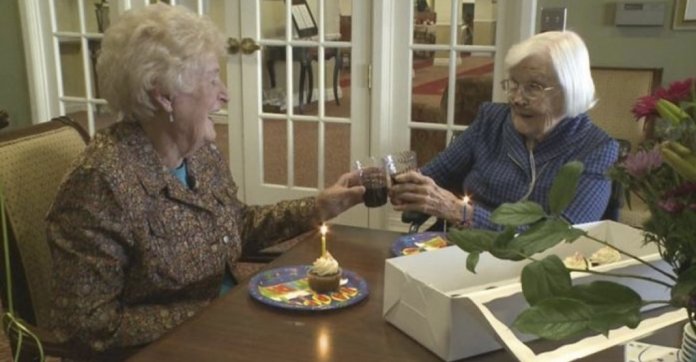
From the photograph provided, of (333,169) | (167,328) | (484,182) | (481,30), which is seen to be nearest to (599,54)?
(481,30)

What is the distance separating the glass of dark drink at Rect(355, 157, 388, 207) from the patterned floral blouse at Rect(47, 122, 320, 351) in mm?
340

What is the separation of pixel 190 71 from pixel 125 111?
0.17m

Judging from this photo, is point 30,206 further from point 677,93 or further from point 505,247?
point 677,93

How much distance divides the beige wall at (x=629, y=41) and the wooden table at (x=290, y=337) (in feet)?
6.95

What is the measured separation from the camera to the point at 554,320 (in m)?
0.73

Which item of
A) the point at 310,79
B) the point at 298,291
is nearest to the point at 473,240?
the point at 298,291

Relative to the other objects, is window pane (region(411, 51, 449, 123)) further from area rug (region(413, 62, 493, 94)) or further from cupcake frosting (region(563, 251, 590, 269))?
cupcake frosting (region(563, 251, 590, 269))

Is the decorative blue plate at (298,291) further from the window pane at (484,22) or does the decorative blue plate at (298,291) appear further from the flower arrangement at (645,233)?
the window pane at (484,22)

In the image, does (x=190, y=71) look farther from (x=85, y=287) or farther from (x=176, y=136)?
(x=85, y=287)

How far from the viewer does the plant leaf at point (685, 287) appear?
739mm

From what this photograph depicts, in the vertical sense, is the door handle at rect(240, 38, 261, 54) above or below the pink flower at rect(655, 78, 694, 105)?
below

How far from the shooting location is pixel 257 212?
6.10 ft

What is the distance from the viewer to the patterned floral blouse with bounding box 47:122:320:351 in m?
1.40

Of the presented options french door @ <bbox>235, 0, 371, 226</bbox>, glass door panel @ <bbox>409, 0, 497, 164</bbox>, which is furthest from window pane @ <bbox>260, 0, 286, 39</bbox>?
glass door panel @ <bbox>409, 0, 497, 164</bbox>
